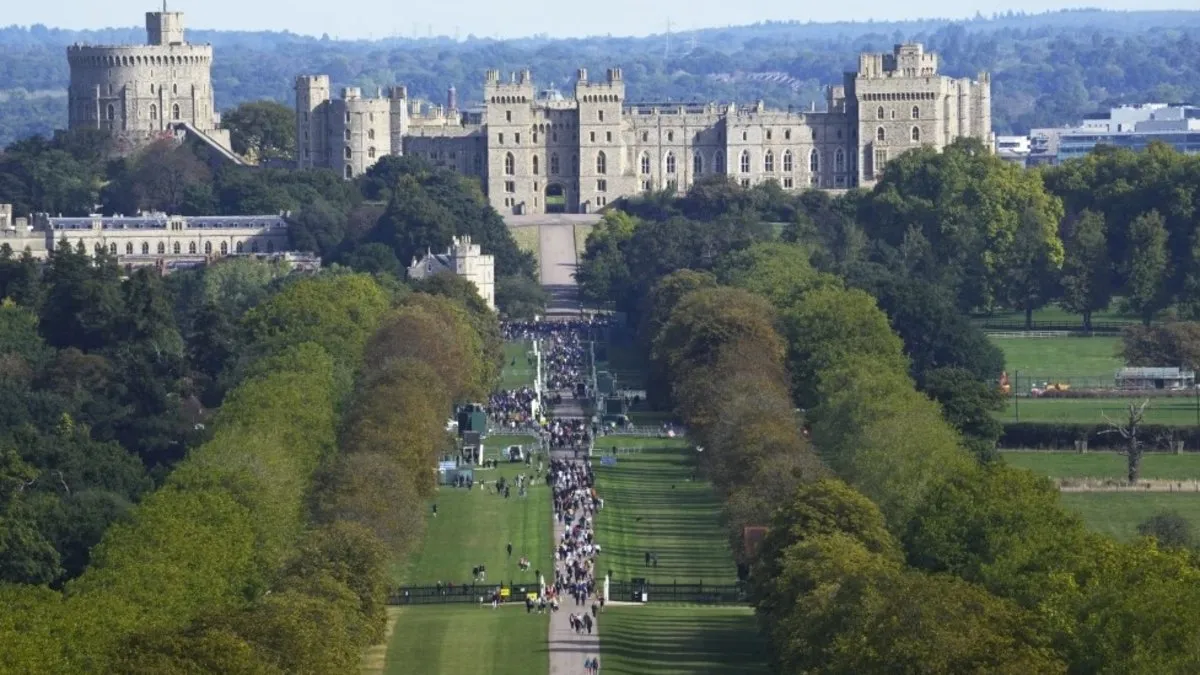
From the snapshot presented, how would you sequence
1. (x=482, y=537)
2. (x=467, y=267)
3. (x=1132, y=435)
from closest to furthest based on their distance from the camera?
(x=482, y=537) < (x=1132, y=435) < (x=467, y=267)

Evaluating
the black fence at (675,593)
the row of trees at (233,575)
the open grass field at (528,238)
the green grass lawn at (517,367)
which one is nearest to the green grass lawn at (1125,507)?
the black fence at (675,593)

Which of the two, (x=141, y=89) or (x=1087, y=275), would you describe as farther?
(x=141, y=89)

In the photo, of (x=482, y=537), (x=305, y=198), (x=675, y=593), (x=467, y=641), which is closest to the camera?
(x=467, y=641)

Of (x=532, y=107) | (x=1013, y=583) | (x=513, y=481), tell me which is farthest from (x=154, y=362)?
(x=532, y=107)

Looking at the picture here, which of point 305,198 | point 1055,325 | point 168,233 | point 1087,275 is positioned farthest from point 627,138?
point 1087,275

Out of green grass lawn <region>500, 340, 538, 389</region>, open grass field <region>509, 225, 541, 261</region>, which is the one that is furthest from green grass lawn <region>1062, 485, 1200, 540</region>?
open grass field <region>509, 225, 541, 261</region>

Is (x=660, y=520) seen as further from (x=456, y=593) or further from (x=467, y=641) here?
(x=467, y=641)

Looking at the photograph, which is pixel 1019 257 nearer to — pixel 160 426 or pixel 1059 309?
pixel 1059 309

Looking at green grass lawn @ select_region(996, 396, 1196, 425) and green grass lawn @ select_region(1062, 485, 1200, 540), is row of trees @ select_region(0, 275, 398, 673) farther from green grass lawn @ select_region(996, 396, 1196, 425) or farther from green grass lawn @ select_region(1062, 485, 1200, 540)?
green grass lawn @ select_region(996, 396, 1196, 425)

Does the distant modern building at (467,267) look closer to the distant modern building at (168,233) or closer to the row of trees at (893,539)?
the distant modern building at (168,233)
